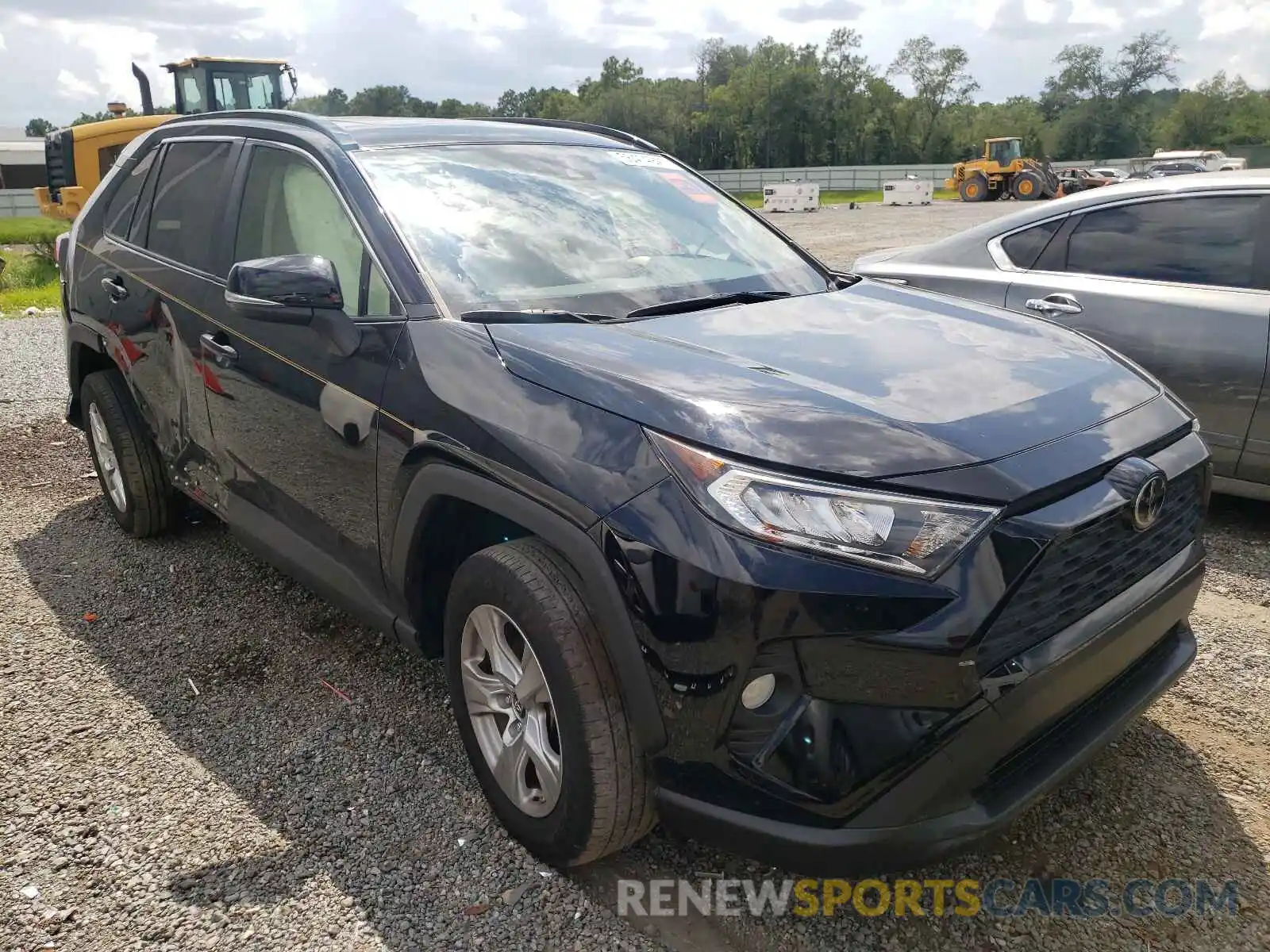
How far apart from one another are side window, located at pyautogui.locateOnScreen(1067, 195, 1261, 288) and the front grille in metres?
2.45

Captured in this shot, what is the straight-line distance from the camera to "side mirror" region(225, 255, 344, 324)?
8.71 feet

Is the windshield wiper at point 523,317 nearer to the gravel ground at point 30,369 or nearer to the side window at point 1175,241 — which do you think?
the side window at point 1175,241

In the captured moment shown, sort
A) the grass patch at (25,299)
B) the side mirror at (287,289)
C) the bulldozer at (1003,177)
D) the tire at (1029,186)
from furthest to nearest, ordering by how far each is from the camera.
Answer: the bulldozer at (1003,177), the tire at (1029,186), the grass patch at (25,299), the side mirror at (287,289)

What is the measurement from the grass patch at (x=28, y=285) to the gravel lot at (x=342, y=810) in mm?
10689

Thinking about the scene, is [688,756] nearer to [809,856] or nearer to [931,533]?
[809,856]

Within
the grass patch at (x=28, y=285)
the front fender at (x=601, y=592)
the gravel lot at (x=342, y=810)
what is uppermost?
the front fender at (x=601, y=592)

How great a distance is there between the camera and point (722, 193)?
152 inches

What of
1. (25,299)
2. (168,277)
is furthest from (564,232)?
(25,299)

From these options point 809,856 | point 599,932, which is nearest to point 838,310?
point 809,856

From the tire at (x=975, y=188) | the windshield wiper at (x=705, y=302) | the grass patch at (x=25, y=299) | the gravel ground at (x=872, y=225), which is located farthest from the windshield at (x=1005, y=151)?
the windshield wiper at (x=705, y=302)

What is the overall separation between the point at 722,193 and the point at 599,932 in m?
2.68

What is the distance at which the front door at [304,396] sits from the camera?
2729 mm

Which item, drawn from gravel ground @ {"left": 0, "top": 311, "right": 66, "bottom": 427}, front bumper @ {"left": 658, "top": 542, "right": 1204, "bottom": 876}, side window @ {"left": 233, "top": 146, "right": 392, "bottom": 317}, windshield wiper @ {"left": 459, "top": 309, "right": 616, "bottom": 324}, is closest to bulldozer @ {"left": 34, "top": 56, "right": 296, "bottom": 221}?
gravel ground @ {"left": 0, "top": 311, "right": 66, "bottom": 427}

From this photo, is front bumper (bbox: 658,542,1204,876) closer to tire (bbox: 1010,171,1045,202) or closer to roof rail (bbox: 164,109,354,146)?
roof rail (bbox: 164,109,354,146)
